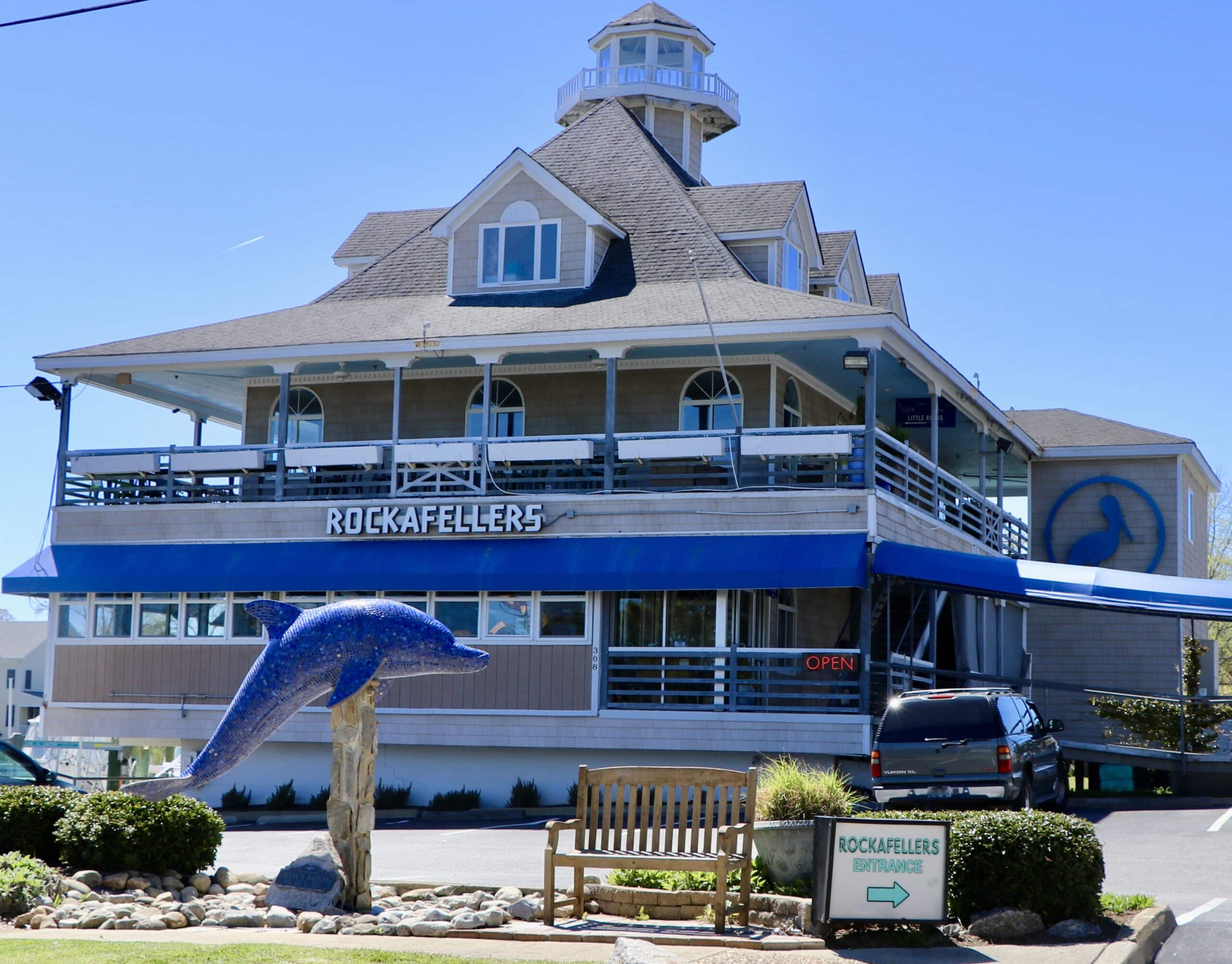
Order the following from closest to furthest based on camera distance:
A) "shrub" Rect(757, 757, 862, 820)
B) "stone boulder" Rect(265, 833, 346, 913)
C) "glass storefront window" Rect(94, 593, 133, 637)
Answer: "shrub" Rect(757, 757, 862, 820) < "stone boulder" Rect(265, 833, 346, 913) < "glass storefront window" Rect(94, 593, 133, 637)

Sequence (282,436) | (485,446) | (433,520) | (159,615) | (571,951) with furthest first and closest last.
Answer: (159,615) → (282,436) → (485,446) → (433,520) → (571,951)

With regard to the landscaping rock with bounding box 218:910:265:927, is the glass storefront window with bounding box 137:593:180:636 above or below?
above

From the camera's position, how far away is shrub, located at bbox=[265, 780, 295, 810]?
24.2 meters

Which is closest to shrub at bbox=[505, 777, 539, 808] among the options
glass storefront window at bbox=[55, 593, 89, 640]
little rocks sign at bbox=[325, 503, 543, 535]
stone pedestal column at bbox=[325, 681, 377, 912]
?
little rocks sign at bbox=[325, 503, 543, 535]

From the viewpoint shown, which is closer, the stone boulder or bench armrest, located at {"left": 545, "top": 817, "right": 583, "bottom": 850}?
bench armrest, located at {"left": 545, "top": 817, "right": 583, "bottom": 850}

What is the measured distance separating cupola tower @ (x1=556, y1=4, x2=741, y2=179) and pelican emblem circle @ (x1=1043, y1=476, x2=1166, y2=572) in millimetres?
10739

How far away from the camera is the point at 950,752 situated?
1738 cm

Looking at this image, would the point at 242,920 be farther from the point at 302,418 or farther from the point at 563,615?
the point at 302,418

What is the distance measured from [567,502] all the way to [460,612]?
2500 mm

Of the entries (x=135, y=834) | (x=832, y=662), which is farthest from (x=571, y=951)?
(x=832, y=662)

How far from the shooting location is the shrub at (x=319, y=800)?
24109 mm

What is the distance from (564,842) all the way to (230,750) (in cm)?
636

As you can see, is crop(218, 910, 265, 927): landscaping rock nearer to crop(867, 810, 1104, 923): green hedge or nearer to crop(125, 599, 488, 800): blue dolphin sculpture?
crop(125, 599, 488, 800): blue dolphin sculpture

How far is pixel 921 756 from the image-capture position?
687 inches
